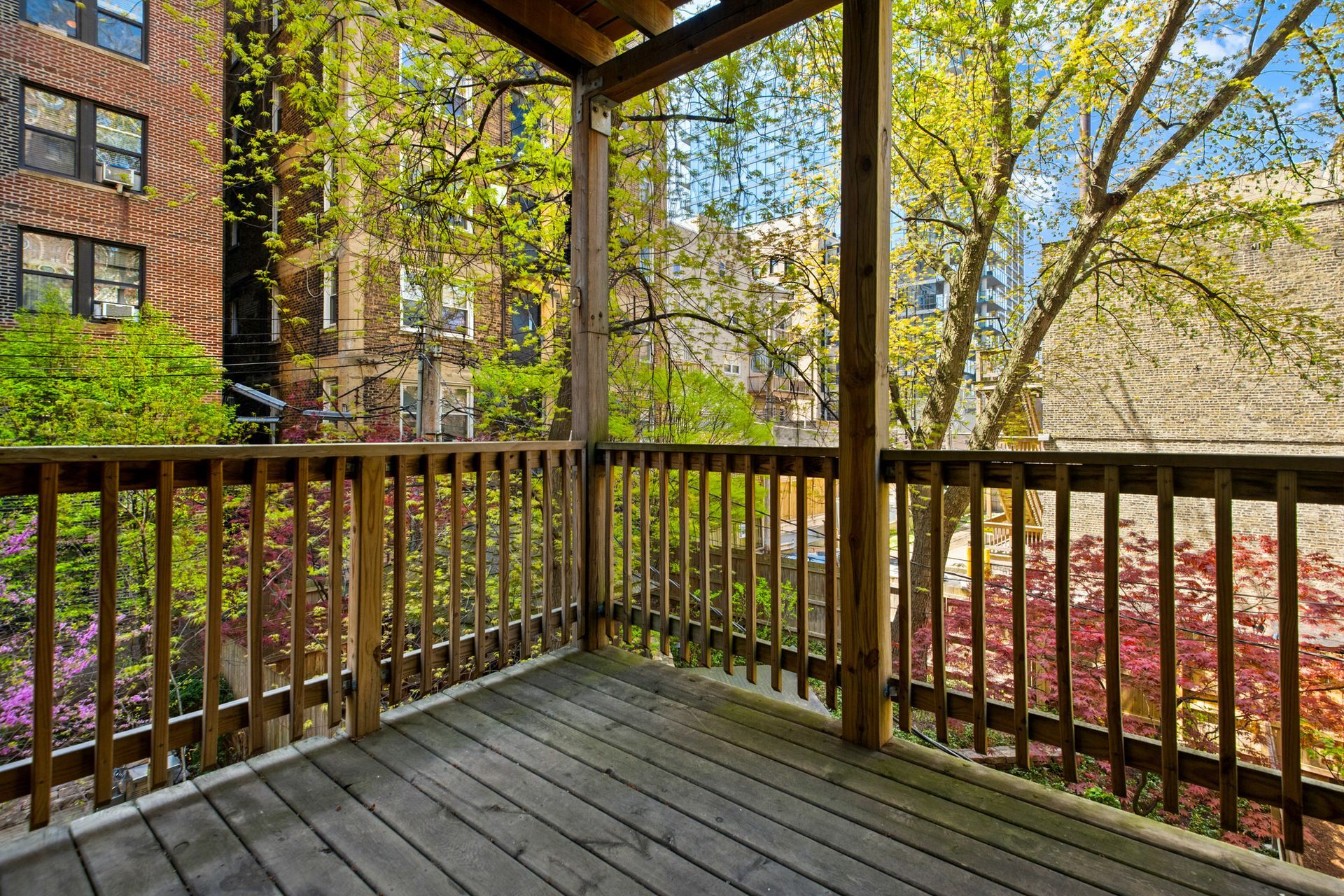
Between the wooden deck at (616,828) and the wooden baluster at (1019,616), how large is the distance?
0.58 feet

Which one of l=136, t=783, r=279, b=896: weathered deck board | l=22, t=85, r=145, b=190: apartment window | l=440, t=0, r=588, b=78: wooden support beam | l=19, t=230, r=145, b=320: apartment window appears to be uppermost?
l=22, t=85, r=145, b=190: apartment window

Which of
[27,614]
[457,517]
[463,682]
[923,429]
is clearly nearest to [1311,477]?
[457,517]

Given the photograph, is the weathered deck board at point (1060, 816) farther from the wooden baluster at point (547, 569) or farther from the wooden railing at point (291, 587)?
the wooden railing at point (291, 587)

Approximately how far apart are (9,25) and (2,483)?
635 cm

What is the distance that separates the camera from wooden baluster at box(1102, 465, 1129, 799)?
159 centimetres

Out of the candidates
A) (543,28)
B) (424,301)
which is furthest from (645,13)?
(424,301)

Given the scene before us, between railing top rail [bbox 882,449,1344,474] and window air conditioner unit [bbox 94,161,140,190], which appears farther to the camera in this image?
window air conditioner unit [bbox 94,161,140,190]

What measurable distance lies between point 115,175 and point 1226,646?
767 cm

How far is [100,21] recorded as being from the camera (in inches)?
212

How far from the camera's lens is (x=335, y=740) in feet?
6.57

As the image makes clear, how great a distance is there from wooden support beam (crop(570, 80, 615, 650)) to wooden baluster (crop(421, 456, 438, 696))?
0.82m

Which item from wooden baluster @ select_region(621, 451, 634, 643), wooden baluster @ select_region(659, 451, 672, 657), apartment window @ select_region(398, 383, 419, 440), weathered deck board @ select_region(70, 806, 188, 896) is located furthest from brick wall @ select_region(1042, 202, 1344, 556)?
apartment window @ select_region(398, 383, 419, 440)

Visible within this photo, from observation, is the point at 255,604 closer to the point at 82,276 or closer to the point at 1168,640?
the point at 1168,640

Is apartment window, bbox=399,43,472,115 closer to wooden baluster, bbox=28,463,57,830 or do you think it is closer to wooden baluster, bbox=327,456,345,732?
wooden baluster, bbox=327,456,345,732
